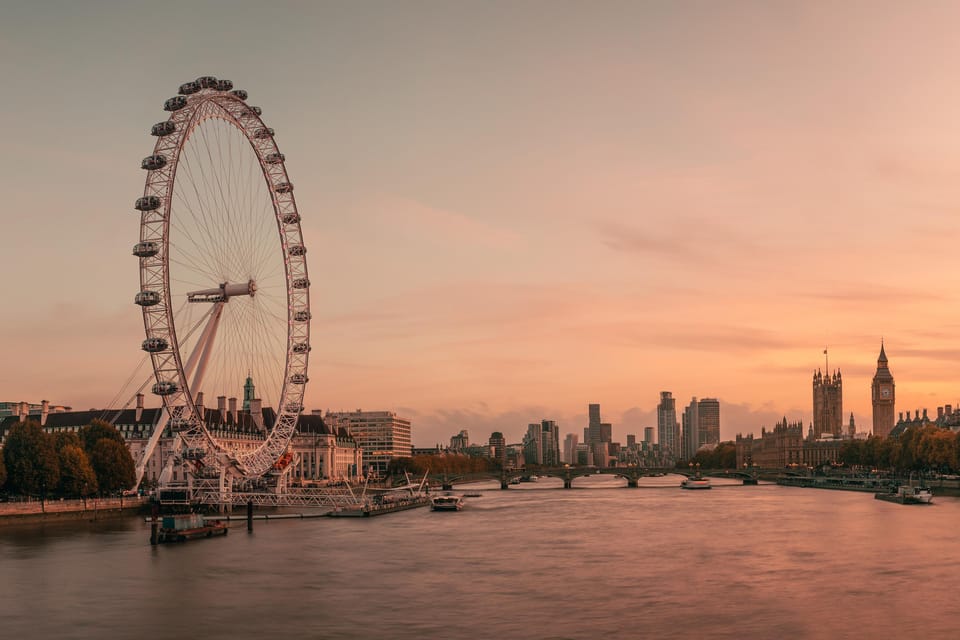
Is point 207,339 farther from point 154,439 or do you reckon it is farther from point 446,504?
point 446,504

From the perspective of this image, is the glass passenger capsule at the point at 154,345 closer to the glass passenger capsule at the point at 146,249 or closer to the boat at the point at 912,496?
the glass passenger capsule at the point at 146,249

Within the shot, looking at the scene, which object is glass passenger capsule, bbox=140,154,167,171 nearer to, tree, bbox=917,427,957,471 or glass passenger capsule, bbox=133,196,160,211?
glass passenger capsule, bbox=133,196,160,211

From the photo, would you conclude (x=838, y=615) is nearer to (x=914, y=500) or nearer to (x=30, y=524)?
(x=30, y=524)

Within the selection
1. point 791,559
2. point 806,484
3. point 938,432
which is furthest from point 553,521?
point 806,484

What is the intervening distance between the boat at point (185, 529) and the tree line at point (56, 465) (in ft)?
51.7

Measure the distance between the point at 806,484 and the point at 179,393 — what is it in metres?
145

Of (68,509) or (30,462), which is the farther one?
(68,509)

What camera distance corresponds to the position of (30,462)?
93500 millimetres

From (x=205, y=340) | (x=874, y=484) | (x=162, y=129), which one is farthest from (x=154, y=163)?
(x=874, y=484)

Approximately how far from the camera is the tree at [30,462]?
93.4m

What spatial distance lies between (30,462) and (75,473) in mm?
4250

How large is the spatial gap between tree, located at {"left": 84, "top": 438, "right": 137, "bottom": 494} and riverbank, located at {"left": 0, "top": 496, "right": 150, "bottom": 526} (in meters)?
1.60

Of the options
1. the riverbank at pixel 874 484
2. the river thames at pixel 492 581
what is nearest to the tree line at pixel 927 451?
the riverbank at pixel 874 484

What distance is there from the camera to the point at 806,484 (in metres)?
198
